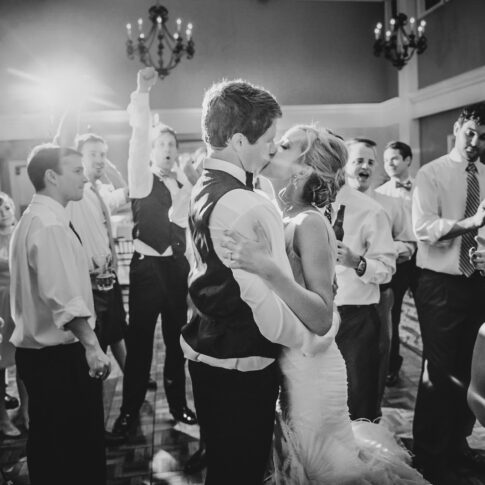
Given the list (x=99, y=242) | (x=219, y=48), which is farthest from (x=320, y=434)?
(x=219, y=48)

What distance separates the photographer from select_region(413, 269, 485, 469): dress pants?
2221mm

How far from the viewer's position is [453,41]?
20.3ft

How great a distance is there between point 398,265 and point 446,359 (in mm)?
1338

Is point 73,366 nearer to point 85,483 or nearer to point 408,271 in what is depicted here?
point 85,483

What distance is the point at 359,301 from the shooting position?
2.14 metres

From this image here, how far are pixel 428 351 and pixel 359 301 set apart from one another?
0.49 metres

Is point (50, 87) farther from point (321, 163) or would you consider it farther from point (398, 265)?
point (321, 163)

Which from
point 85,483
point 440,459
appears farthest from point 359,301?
point 85,483

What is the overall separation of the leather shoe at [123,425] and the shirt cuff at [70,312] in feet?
3.93

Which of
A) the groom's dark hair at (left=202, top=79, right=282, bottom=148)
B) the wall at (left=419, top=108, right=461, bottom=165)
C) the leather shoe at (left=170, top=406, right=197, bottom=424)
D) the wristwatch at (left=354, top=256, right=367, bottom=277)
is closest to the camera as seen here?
the groom's dark hair at (left=202, top=79, right=282, bottom=148)

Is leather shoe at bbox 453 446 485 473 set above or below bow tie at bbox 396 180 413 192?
below

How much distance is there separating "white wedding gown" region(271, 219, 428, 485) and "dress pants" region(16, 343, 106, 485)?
2.69ft

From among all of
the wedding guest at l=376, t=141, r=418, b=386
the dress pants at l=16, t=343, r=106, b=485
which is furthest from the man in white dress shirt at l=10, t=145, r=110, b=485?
the wedding guest at l=376, t=141, r=418, b=386

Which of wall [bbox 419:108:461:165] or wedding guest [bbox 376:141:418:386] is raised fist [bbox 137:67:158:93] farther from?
wall [bbox 419:108:461:165]
